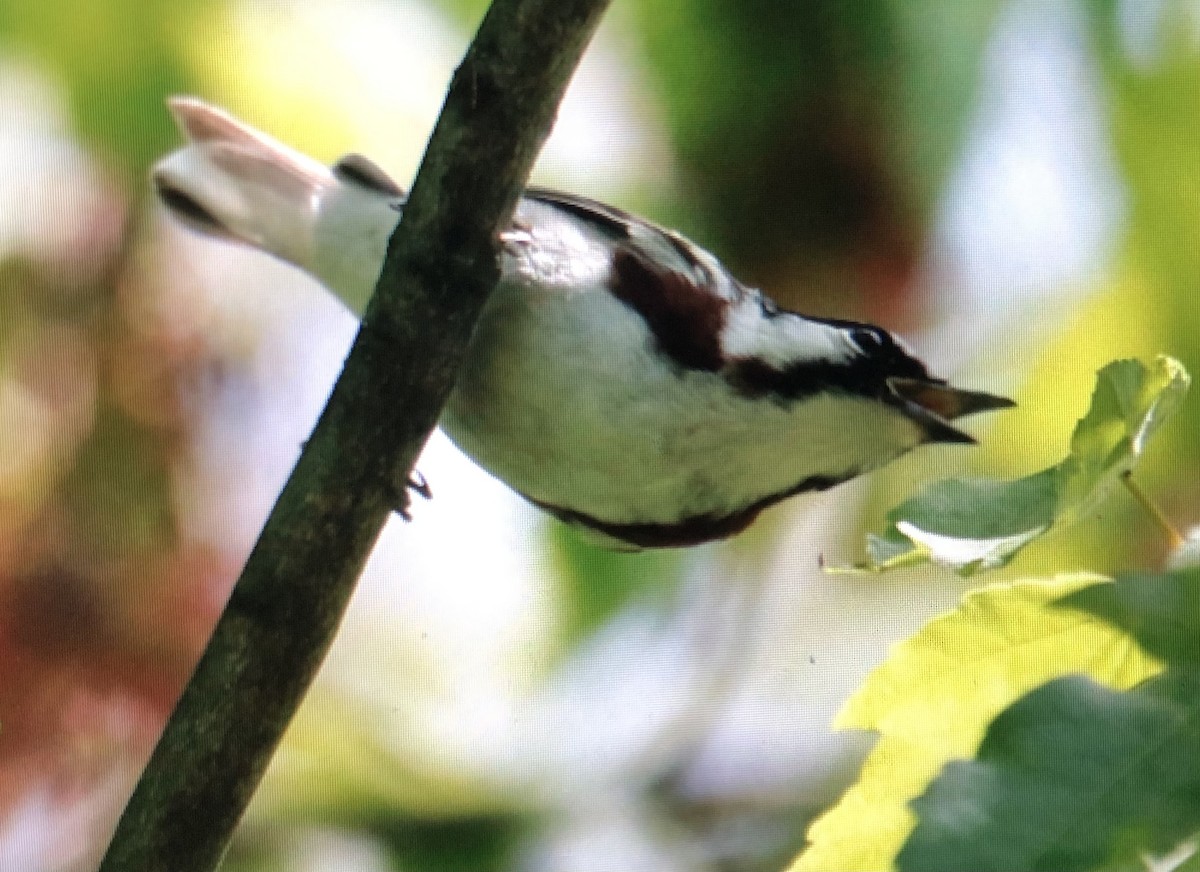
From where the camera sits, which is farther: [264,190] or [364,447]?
[264,190]

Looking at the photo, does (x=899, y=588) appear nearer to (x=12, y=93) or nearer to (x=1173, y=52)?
(x=1173, y=52)

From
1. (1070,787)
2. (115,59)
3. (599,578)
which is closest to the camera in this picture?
(1070,787)

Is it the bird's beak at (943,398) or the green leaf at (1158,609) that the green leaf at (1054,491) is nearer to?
the green leaf at (1158,609)

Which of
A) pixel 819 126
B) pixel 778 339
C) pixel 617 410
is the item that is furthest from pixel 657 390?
pixel 819 126

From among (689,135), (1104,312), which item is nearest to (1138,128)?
(1104,312)

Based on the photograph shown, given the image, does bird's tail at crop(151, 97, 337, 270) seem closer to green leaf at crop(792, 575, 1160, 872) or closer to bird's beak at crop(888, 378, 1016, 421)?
bird's beak at crop(888, 378, 1016, 421)

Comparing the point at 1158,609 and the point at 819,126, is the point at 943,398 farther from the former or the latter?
the point at 1158,609
